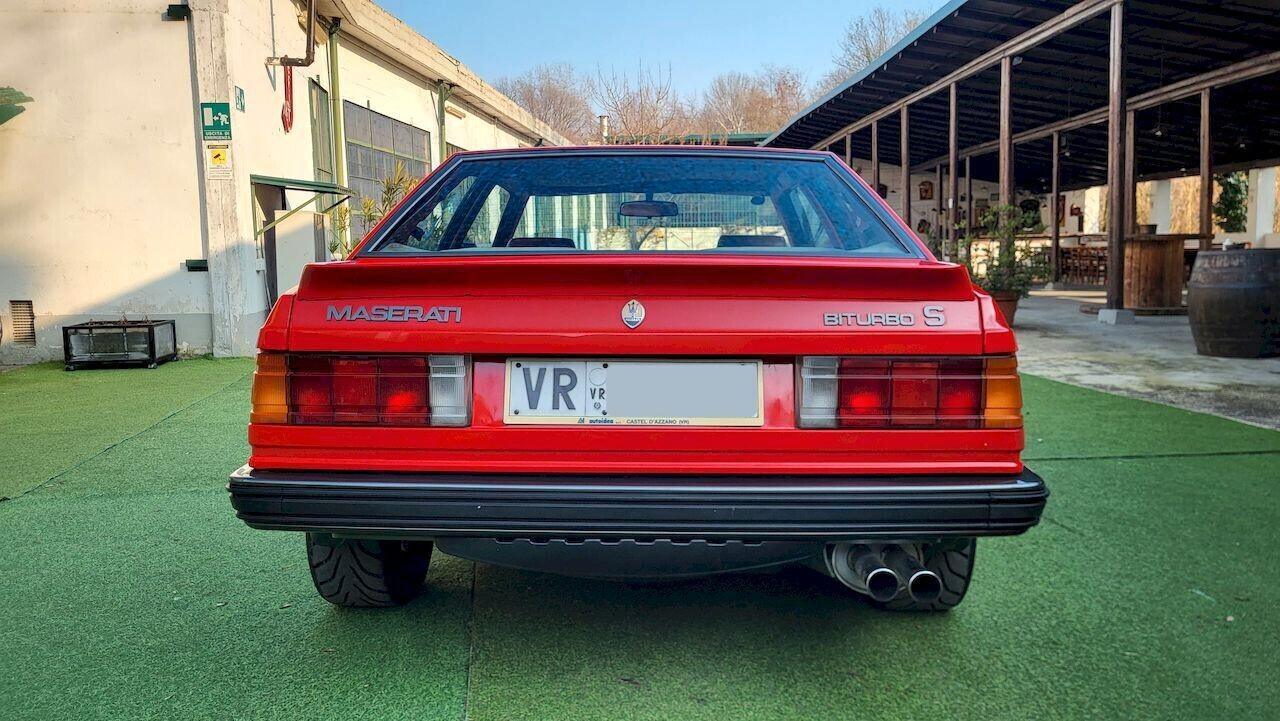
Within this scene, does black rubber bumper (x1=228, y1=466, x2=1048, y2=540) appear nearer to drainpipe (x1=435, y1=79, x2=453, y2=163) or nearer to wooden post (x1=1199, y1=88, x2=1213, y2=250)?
wooden post (x1=1199, y1=88, x2=1213, y2=250)

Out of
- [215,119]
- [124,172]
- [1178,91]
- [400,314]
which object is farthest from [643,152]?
[1178,91]

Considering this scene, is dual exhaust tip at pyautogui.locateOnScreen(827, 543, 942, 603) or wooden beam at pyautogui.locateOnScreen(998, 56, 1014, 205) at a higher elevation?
wooden beam at pyautogui.locateOnScreen(998, 56, 1014, 205)

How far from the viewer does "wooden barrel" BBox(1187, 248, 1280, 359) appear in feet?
24.5

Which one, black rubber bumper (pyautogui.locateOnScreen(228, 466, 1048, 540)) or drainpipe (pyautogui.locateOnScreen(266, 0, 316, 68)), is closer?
black rubber bumper (pyautogui.locateOnScreen(228, 466, 1048, 540))

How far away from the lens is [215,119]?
866 centimetres

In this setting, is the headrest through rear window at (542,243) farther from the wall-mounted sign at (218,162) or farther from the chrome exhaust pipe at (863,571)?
the wall-mounted sign at (218,162)

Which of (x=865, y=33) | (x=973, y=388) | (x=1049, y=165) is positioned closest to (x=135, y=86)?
(x=973, y=388)

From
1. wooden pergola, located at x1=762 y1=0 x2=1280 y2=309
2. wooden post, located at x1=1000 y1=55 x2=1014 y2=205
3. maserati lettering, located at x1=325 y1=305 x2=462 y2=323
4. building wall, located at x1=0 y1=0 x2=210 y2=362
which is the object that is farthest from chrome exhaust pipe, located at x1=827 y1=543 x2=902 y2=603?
wooden post, located at x1=1000 y1=55 x2=1014 y2=205

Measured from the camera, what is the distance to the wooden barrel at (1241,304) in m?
7.47

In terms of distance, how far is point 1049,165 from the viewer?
24.9 m

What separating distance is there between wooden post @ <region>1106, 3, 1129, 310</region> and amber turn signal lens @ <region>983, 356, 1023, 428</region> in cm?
908

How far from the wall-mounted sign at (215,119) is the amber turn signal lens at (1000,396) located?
8394mm

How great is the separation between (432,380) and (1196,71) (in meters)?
15.6

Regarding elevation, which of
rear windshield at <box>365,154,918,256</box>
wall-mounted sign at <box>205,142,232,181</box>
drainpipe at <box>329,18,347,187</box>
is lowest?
rear windshield at <box>365,154,918,256</box>
